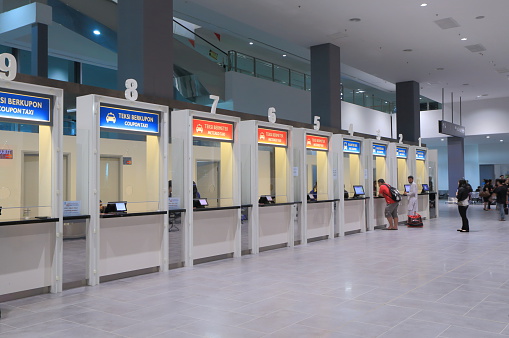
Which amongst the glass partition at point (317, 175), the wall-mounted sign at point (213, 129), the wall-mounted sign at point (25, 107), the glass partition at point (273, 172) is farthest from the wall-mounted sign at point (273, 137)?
the wall-mounted sign at point (25, 107)

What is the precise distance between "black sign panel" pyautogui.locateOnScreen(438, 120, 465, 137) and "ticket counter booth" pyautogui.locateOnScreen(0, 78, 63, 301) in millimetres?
12544

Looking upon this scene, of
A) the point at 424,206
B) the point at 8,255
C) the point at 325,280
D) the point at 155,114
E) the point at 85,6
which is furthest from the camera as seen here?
the point at 424,206

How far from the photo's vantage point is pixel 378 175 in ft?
42.9

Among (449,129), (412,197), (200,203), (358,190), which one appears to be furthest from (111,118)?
(449,129)

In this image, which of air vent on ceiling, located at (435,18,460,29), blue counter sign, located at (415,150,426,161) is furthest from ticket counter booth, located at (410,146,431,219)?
air vent on ceiling, located at (435,18,460,29)

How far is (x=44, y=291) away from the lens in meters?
5.44

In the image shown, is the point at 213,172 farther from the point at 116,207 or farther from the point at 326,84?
the point at 326,84

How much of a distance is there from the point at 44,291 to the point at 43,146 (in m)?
1.64

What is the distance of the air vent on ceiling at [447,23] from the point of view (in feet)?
34.0

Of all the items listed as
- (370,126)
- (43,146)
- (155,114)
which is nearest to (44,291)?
(43,146)

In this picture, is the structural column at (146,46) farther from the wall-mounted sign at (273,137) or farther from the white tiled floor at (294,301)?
the white tiled floor at (294,301)

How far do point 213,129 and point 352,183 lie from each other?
528cm

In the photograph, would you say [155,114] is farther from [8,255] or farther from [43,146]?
[8,255]

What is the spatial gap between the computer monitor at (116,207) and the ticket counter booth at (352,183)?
582 centimetres
